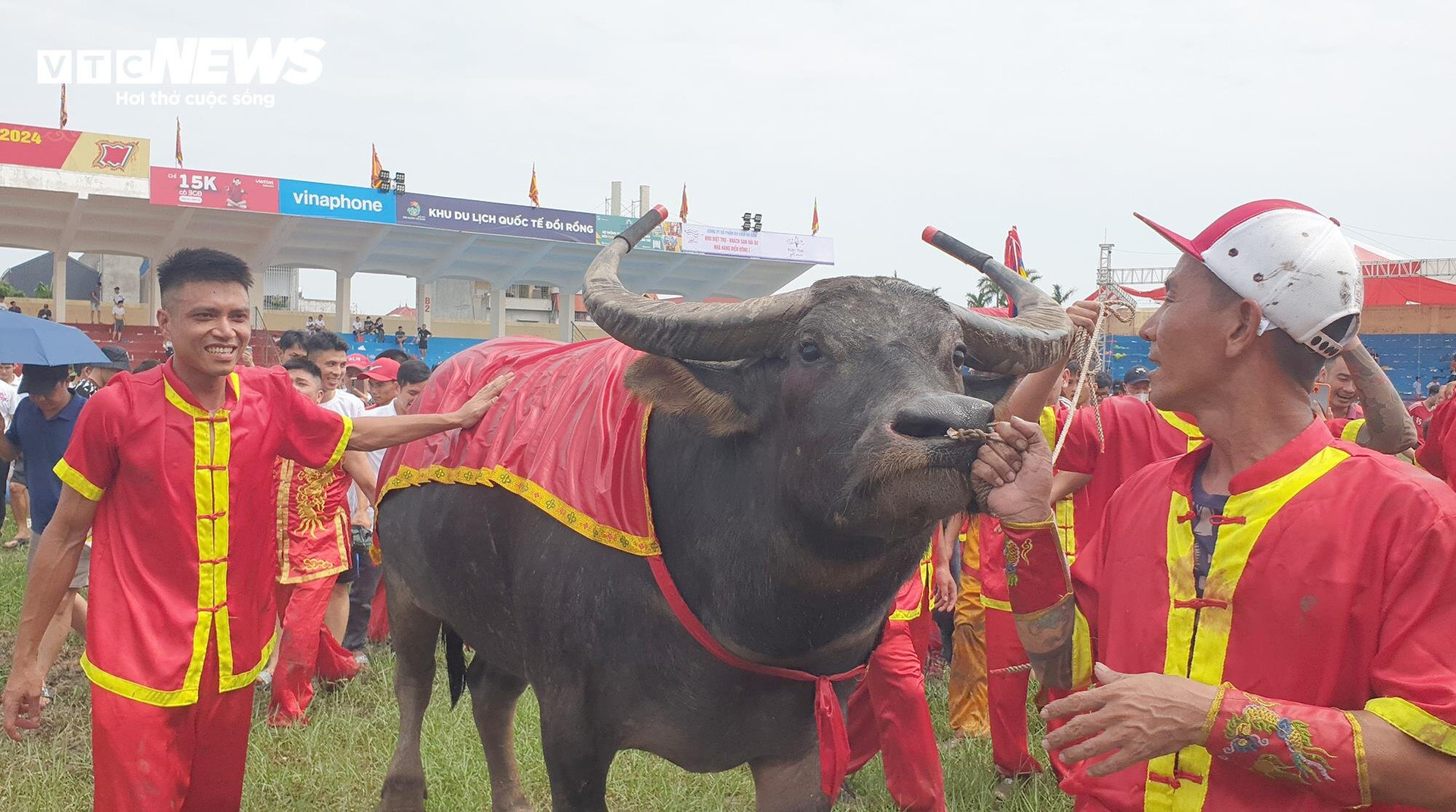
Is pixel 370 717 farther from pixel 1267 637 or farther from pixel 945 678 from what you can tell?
pixel 1267 637

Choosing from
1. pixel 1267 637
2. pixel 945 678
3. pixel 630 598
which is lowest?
pixel 945 678

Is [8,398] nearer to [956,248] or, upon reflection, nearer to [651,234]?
[956,248]

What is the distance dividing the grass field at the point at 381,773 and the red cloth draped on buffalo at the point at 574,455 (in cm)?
142

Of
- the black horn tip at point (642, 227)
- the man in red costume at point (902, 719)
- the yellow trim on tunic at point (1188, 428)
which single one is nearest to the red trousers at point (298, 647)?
the man in red costume at point (902, 719)

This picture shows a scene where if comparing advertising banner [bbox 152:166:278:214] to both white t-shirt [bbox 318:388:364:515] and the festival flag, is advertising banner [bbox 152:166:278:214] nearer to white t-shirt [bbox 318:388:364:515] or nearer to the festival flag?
white t-shirt [bbox 318:388:364:515]

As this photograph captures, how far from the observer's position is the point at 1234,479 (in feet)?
6.27

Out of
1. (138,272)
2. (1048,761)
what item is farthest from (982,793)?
(138,272)

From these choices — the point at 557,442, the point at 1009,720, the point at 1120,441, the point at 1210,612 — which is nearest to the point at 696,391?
the point at 557,442

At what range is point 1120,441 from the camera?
169 inches

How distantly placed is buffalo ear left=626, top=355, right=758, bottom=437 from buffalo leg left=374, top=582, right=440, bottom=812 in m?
2.20

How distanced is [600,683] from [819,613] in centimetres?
74

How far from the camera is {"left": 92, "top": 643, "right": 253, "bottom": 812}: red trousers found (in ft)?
10.4

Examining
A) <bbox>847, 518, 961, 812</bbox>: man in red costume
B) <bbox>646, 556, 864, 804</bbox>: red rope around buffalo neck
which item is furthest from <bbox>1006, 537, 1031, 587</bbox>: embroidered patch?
<bbox>847, 518, 961, 812</bbox>: man in red costume

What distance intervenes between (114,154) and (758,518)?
106ft
